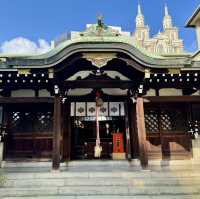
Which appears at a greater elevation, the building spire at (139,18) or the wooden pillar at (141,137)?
the building spire at (139,18)

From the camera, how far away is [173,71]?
937 cm

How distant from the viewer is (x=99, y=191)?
7.48 m

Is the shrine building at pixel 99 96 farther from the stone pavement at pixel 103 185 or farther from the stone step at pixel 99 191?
the stone step at pixel 99 191

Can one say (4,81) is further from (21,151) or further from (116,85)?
(116,85)

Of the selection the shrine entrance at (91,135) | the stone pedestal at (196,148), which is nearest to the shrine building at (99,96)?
the stone pedestal at (196,148)

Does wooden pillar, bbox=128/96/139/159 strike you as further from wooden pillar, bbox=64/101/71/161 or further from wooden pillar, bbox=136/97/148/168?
wooden pillar, bbox=64/101/71/161

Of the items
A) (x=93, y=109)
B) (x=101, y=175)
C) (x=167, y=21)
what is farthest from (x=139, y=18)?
(x=101, y=175)

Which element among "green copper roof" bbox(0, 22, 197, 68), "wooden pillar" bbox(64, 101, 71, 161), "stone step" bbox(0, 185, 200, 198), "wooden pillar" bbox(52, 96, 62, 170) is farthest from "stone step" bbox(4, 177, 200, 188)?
"green copper roof" bbox(0, 22, 197, 68)

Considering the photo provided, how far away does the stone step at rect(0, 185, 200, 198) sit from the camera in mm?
7406

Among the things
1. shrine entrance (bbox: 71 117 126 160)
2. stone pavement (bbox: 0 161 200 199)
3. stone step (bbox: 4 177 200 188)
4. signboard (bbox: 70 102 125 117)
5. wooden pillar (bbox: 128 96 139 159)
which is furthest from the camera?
shrine entrance (bbox: 71 117 126 160)

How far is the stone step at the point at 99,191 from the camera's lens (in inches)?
292

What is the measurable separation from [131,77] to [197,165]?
4729 mm

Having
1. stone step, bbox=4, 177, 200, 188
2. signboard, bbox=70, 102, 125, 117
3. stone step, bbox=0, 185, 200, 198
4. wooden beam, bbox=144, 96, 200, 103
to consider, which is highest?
wooden beam, bbox=144, 96, 200, 103

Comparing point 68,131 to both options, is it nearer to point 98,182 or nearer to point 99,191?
point 98,182
